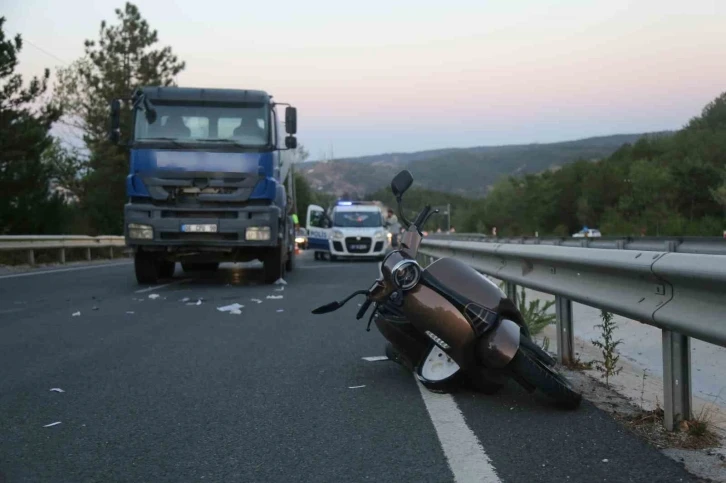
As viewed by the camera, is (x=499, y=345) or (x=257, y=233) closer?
(x=499, y=345)

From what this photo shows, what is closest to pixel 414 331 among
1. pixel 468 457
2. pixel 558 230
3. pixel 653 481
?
pixel 468 457

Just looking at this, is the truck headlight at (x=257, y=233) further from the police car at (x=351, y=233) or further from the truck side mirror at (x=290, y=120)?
the police car at (x=351, y=233)

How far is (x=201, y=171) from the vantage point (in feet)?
40.3

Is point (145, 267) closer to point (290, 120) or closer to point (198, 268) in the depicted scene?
point (290, 120)

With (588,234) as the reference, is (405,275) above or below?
above

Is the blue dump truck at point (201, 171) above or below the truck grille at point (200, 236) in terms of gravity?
above

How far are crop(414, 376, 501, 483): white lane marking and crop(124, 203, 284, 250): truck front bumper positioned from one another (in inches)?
323

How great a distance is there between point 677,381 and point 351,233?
2368 centimetres

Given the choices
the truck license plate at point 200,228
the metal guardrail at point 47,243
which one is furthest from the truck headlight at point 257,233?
the metal guardrail at point 47,243

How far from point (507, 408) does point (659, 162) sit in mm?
97306

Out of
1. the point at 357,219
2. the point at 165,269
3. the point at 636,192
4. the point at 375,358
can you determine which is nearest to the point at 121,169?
the point at 357,219

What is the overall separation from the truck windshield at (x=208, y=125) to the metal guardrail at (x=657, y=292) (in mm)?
7903

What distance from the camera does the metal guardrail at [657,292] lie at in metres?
3.29

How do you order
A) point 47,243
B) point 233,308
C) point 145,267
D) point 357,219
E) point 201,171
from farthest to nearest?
1. point 357,219
2. point 47,243
3. point 145,267
4. point 201,171
5. point 233,308
